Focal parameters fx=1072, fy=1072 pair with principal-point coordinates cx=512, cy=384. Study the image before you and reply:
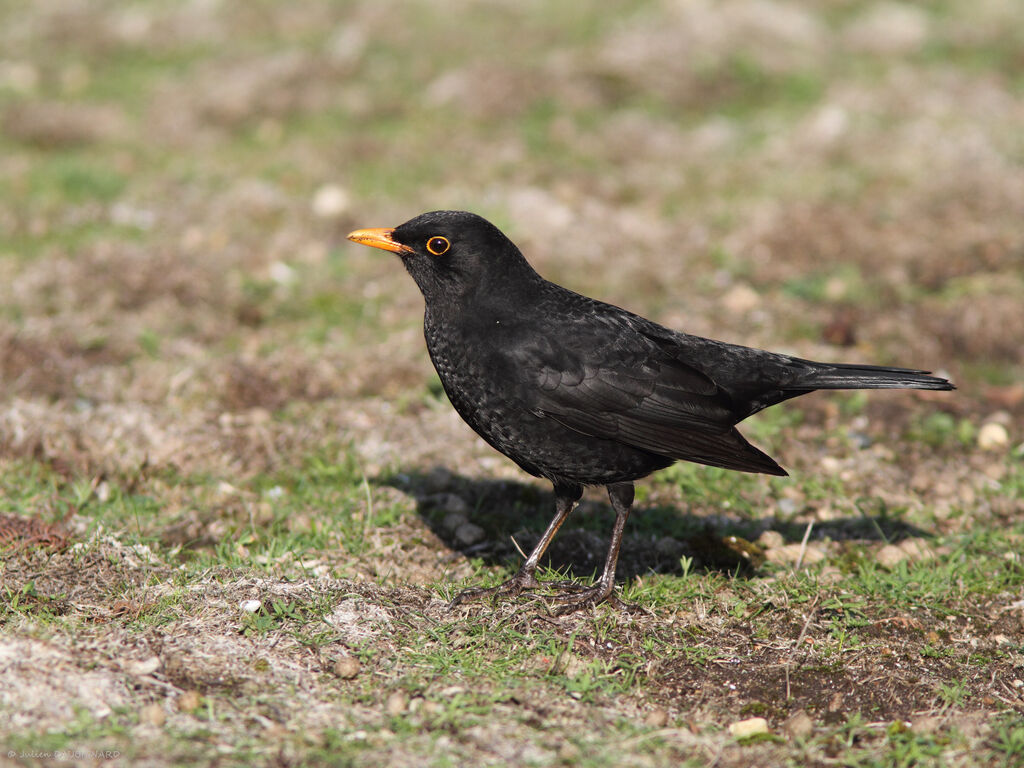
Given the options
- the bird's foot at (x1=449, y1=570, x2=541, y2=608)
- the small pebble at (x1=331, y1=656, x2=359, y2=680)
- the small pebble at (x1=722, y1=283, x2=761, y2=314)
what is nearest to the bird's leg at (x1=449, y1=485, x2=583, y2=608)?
the bird's foot at (x1=449, y1=570, x2=541, y2=608)

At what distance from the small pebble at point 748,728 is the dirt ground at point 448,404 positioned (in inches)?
1.6

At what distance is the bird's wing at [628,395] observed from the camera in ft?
16.2

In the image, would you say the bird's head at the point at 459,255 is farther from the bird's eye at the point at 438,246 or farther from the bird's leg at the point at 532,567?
the bird's leg at the point at 532,567

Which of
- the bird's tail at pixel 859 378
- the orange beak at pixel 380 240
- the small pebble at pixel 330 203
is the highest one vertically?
the small pebble at pixel 330 203

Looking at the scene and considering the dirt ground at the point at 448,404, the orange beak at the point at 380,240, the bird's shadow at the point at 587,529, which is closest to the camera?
the dirt ground at the point at 448,404

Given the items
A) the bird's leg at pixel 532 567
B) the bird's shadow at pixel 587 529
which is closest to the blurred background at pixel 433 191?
the bird's shadow at pixel 587 529

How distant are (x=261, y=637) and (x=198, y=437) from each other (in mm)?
2344

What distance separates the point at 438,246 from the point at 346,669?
2137 millimetres

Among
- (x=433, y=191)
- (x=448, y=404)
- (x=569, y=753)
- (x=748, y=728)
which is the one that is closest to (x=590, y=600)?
(x=748, y=728)

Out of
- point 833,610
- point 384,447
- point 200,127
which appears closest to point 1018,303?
point 833,610

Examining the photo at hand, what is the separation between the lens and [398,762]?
364cm

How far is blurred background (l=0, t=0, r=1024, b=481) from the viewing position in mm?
7207

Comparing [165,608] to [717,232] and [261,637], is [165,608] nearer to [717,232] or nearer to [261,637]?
[261,637]

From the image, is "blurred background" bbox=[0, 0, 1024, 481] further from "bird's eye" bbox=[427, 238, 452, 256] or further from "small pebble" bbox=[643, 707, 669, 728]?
"small pebble" bbox=[643, 707, 669, 728]
